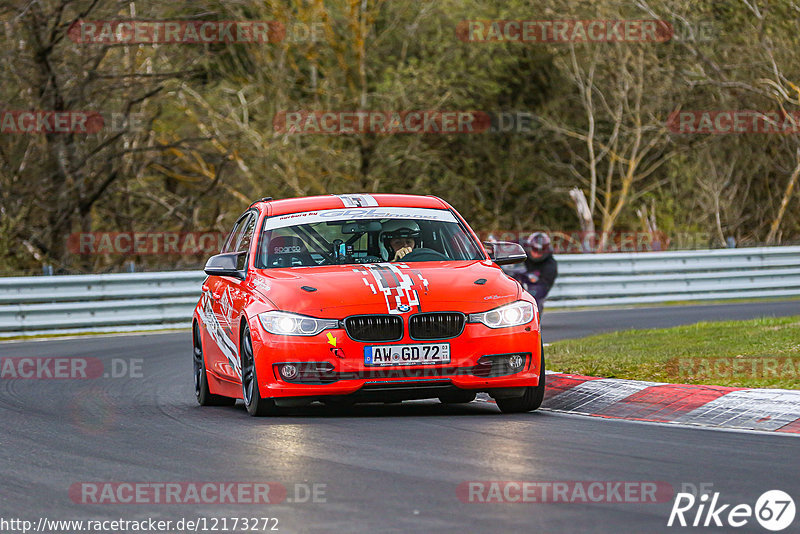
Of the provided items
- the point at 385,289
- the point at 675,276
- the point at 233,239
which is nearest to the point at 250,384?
the point at 385,289

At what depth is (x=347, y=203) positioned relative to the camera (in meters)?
11.6

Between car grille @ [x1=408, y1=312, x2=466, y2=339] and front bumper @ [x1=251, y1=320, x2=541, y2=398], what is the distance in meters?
0.05

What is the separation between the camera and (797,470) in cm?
731

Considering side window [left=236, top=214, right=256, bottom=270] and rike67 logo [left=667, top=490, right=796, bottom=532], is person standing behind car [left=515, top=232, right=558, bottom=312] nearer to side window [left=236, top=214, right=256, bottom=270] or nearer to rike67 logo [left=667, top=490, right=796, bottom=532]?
side window [left=236, top=214, right=256, bottom=270]

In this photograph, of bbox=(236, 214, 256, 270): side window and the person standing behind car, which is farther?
the person standing behind car

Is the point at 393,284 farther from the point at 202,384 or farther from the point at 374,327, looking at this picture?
the point at 202,384

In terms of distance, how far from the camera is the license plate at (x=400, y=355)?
9789 mm

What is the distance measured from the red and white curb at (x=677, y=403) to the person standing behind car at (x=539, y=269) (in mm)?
6367

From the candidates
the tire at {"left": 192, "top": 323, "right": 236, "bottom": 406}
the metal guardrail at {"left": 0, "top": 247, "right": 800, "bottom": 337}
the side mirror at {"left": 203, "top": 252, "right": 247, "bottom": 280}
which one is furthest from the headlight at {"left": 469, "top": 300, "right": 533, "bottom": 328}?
the metal guardrail at {"left": 0, "top": 247, "right": 800, "bottom": 337}

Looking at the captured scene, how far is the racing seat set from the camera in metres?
10.9

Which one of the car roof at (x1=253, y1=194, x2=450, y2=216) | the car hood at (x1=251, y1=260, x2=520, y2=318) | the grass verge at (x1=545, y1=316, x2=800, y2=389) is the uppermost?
the car roof at (x1=253, y1=194, x2=450, y2=216)

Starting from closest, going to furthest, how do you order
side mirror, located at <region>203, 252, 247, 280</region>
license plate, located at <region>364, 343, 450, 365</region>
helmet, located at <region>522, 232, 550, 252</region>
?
license plate, located at <region>364, 343, 450, 365</region> < side mirror, located at <region>203, 252, 247, 280</region> < helmet, located at <region>522, 232, 550, 252</region>

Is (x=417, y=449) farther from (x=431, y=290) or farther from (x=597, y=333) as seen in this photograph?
(x=597, y=333)

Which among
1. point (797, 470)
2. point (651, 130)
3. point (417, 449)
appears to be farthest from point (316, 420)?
point (651, 130)
